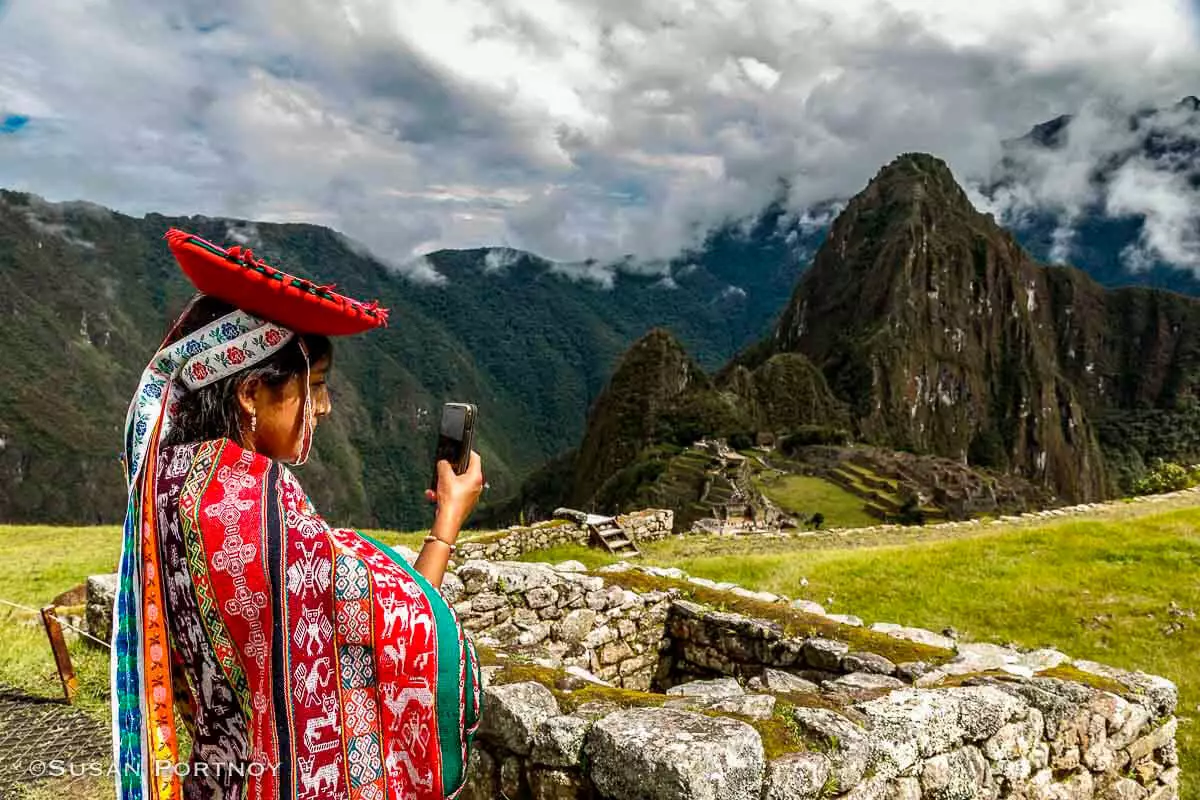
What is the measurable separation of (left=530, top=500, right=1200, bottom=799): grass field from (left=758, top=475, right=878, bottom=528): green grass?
136 ft

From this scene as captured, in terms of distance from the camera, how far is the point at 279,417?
7.72 ft

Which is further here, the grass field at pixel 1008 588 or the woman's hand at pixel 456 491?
the grass field at pixel 1008 588

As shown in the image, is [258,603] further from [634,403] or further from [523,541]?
[634,403]

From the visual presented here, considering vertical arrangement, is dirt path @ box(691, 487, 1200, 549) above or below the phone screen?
below

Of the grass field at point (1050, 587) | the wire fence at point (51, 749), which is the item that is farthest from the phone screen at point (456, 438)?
the grass field at point (1050, 587)

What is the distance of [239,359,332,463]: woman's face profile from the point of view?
2289 mm

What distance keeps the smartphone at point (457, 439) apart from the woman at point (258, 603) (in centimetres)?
41

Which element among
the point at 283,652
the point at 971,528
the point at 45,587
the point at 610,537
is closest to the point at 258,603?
the point at 283,652

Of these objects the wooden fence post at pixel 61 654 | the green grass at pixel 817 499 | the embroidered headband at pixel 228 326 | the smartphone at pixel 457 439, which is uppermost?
the embroidered headband at pixel 228 326

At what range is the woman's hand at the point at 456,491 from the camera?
2.60 meters

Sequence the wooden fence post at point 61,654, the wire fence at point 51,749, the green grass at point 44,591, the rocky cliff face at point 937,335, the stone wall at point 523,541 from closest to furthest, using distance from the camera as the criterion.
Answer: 1. the wire fence at point 51,749
2. the wooden fence post at point 61,654
3. the green grass at point 44,591
4. the stone wall at point 523,541
5. the rocky cliff face at point 937,335

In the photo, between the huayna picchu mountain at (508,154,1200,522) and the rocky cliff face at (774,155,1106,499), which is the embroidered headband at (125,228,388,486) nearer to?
the huayna picchu mountain at (508,154,1200,522)

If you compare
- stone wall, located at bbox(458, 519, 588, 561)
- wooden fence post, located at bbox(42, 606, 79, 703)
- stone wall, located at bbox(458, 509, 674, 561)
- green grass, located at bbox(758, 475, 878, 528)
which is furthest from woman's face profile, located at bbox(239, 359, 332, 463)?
green grass, located at bbox(758, 475, 878, 528)

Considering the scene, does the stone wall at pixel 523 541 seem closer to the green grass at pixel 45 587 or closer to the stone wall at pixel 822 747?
the green grass at pixel 45 587
